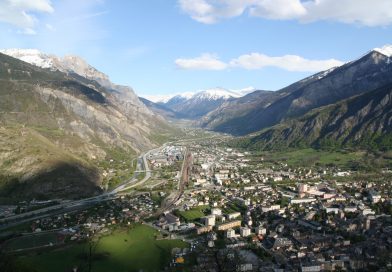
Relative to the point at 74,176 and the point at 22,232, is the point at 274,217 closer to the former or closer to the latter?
the point at 22,232

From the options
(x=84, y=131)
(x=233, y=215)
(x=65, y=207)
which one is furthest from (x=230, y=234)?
(x=84, y=131)

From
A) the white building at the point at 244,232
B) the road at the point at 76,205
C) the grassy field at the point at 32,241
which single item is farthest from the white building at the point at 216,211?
the grassy field at the point at 32,241

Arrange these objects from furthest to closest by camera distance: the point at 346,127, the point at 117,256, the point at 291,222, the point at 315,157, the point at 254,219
Answer: the point at 346,127 < the point at 315,157 < the point at 254,219 < the point at 291,222 < the point at 117,256

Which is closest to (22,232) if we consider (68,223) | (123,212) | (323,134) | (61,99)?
(68,223)

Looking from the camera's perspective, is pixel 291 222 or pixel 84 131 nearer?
pixel 291 222

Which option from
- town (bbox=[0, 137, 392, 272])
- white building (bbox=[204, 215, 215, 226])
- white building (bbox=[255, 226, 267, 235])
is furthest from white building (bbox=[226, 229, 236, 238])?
white building (bbox=[204, 215, 215, 226])

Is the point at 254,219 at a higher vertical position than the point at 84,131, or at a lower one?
lower

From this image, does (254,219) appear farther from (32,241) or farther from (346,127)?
(346,127)

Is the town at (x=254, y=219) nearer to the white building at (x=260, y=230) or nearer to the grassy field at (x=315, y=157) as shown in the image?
the white building at (x=260, y=230)
